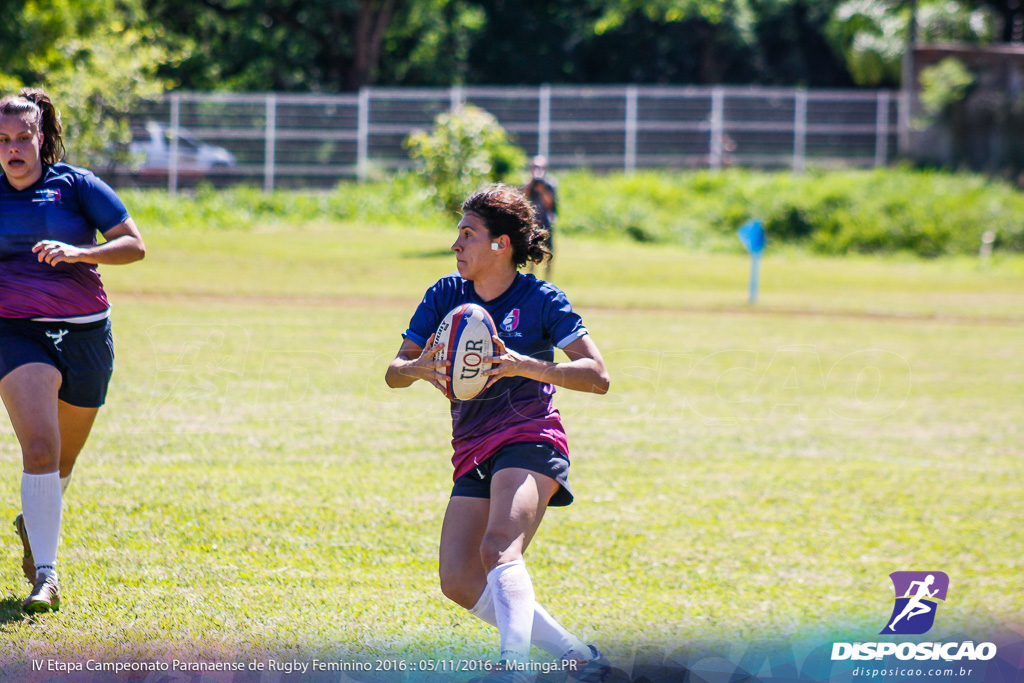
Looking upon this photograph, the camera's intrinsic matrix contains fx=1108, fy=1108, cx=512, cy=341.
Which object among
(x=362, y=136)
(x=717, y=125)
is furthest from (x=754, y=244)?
(x=362, y=136)

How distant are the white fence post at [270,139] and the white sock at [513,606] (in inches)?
1190

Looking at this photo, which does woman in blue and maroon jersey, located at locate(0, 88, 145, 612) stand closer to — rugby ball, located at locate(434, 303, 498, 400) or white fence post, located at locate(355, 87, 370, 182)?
rugby ball, located at locate(434, 303, 498, 400)

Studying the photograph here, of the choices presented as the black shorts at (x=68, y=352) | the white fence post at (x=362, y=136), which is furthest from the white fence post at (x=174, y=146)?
the black shorts at (x=68, y=352)

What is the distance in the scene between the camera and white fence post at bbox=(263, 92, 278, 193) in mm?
32688

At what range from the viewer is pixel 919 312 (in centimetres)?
2102

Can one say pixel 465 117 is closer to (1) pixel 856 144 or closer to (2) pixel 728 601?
(1) pixel 856 144

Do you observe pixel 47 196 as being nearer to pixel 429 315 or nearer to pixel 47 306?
pixel 47 306

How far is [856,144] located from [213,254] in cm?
2163

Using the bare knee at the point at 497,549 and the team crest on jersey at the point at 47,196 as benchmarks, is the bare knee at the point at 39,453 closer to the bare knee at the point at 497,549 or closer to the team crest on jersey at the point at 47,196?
the team crest on jersey at the point at 47,196

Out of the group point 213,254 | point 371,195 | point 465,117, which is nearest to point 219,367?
point 213,254

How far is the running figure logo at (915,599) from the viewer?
222 inches

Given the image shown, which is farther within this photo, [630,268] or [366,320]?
[630,268]

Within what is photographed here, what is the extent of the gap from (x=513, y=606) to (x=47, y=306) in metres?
2.72

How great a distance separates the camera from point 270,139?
32906mm
